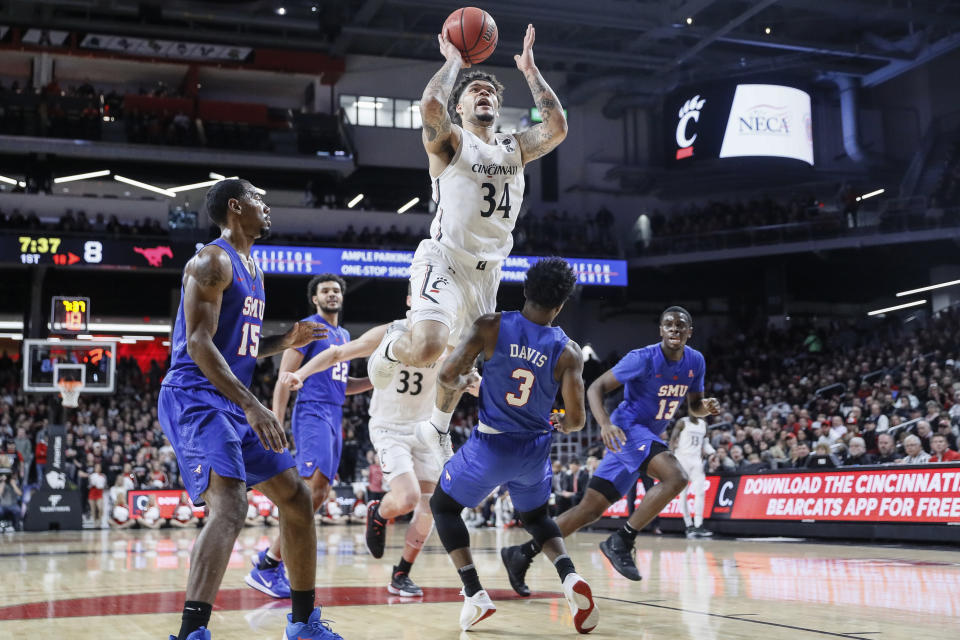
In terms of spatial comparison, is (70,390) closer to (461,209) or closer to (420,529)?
(420,529)

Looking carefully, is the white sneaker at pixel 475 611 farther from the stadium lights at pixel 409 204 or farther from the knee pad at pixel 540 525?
the stadium lights at pixel 409 204

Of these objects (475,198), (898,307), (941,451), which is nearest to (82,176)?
(898,307)

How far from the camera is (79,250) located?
2416 centimetres

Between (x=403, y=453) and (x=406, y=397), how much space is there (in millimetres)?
461

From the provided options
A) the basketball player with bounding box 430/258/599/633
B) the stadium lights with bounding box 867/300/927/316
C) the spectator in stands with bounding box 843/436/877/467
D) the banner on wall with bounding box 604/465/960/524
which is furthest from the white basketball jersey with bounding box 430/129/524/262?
the stadium lights with bounding box 867/300/927/316

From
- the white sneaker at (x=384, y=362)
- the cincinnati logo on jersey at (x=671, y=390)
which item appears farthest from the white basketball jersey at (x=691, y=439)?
the white sneaker at (x=384, y=362)

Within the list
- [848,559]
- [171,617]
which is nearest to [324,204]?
[848,559]

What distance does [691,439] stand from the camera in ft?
50.9

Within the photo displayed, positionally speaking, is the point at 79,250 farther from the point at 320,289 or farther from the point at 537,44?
the point at 320,289

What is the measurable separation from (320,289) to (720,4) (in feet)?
→ 76.7

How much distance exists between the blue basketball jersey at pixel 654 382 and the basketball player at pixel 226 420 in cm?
398

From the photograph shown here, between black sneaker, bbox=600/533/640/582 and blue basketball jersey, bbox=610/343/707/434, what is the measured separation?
1.05 m

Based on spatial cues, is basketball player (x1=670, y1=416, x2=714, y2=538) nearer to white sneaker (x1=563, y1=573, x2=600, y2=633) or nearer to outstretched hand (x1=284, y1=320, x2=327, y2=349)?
white sneaker (x1=563, y1=573, x2=600, y2=633)

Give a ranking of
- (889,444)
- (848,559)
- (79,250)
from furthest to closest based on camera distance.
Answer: (79,250)
(889,444)
(848,559)
